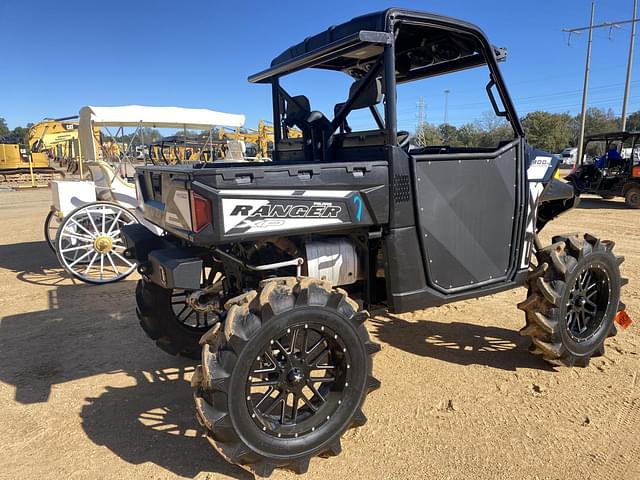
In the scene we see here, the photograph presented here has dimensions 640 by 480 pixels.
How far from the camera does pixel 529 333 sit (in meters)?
3.75

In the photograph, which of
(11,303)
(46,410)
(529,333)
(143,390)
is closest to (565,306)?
(529,333)

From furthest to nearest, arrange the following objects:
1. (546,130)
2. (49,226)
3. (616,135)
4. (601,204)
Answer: (546,130)
(601,204)
(616,135)
(49,226)

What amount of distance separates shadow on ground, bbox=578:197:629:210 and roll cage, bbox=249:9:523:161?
11.6 meters

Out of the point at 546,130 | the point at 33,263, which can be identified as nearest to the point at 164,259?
the point at 33,263

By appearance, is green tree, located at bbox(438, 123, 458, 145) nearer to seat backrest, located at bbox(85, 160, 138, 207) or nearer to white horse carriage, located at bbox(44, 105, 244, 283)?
white horse carriage, located at bbox(44, 105, 244, 283)

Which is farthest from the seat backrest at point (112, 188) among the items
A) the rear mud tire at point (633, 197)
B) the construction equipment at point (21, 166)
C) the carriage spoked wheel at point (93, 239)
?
the construction equipment at point (21, 166)

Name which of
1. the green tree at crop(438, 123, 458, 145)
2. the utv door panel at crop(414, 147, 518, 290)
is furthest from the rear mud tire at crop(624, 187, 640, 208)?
the utv door panel at crop(414, 147, 518, 290)

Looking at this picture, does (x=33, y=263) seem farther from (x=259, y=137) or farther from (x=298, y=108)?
(x=259, y=137)

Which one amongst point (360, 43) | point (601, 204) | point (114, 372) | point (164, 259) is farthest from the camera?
point (601, 204)

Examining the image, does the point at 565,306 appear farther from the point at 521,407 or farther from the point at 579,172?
the point at 579,172

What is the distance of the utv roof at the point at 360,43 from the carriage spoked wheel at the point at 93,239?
4.11m

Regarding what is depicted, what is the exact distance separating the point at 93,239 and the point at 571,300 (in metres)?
6.26

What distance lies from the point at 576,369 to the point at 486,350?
0.72 m

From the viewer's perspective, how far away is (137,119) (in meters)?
9.29
